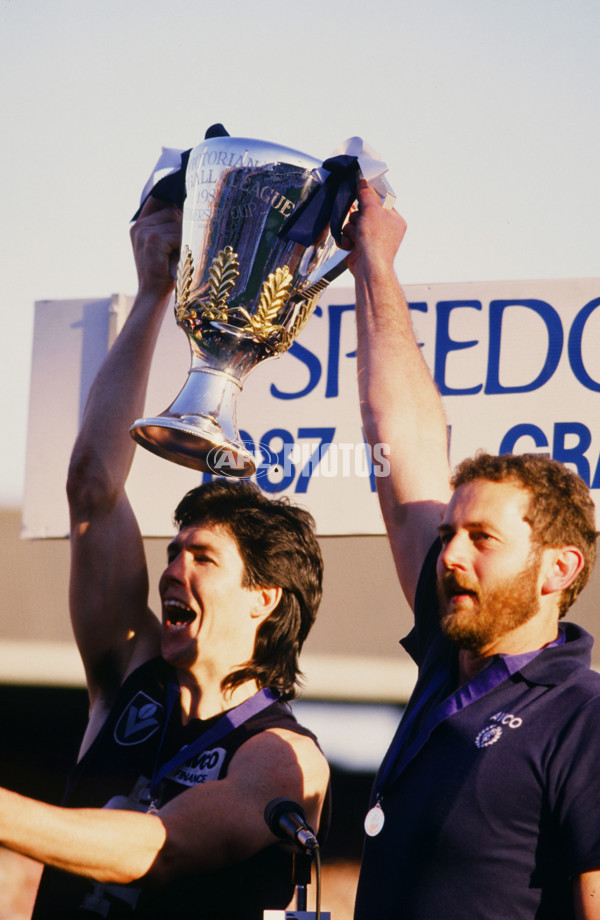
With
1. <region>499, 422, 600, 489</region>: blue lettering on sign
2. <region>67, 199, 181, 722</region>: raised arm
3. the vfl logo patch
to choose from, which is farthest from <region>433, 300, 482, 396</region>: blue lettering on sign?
the vfl logo patch

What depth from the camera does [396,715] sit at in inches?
212

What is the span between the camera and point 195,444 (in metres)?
2.03

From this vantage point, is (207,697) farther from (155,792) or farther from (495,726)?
(495,726)

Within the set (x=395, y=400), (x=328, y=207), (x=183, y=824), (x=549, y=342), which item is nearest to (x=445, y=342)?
(x=549, y=342)

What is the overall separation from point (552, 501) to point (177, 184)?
1042mm

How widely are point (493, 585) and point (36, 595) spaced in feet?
10.5

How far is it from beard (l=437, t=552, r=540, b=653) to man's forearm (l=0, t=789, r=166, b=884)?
648 millimetres

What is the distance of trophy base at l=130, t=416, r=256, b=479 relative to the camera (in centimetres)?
198

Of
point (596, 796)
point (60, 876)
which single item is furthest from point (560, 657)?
point (60, 876)

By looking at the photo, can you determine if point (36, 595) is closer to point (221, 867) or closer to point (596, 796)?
point (221, 867)

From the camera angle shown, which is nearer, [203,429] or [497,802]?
[497,802]

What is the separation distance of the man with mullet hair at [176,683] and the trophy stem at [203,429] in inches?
17.6

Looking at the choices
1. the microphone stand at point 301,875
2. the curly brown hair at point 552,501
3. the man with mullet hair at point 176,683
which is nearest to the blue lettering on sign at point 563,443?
the man with mullet hair at point 176,683

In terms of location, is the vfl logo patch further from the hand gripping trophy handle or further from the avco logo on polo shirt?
the avco logo on polo shirt
